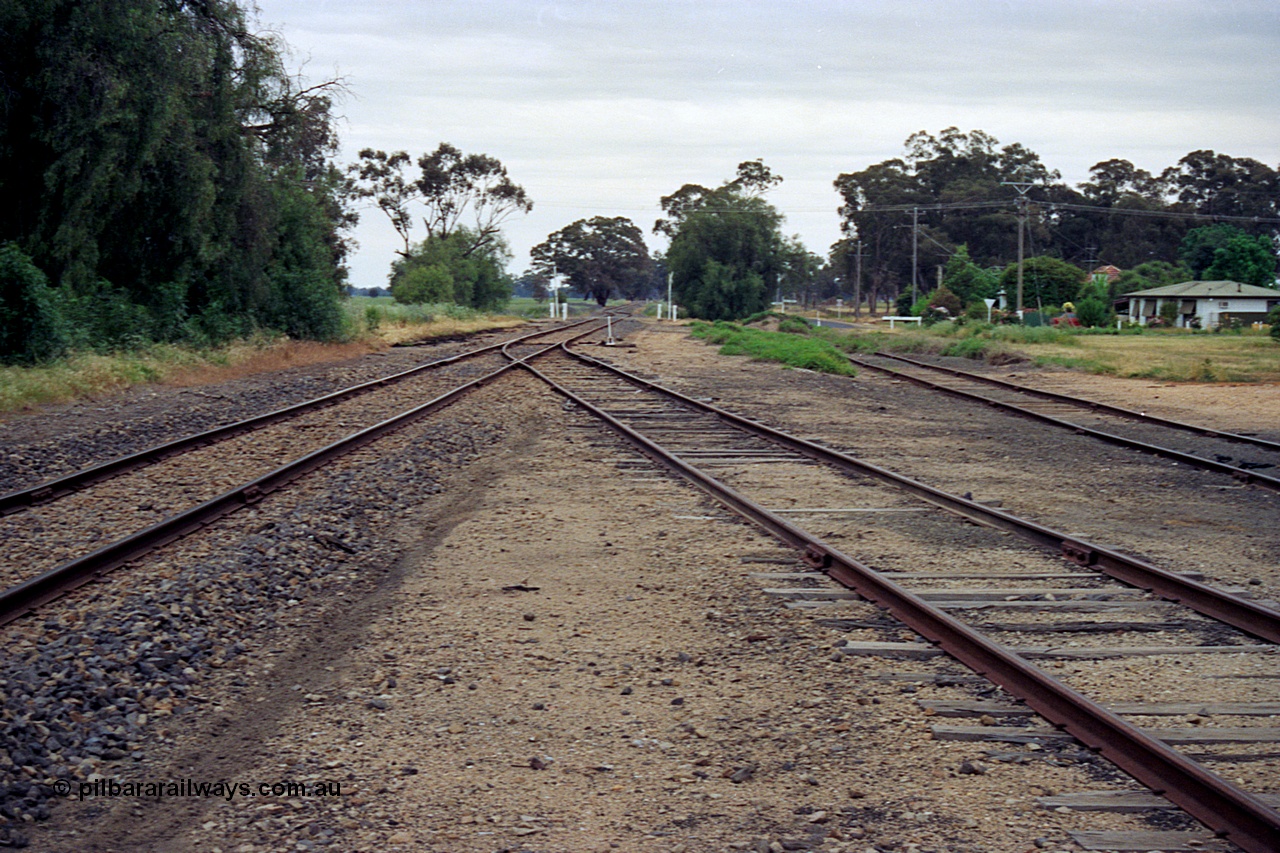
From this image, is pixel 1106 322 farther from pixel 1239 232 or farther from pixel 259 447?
pixel 259 447

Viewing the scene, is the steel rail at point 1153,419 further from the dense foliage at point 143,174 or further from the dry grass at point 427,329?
the dry grass at point 427,329

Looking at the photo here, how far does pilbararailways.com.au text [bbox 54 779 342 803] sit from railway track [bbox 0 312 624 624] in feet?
6.77

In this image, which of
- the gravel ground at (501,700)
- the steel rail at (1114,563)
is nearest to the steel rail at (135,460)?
the gravel ground at (501,700)

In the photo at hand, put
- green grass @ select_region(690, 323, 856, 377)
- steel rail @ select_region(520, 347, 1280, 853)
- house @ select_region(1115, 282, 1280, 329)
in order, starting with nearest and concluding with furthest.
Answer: steel rail @ select_region(520, 347, 1280, 853), green grass @ select_region(690, 323, 856, 377), house @ select_region(1115, 282, 1280, 329)

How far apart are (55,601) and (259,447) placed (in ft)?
21.7

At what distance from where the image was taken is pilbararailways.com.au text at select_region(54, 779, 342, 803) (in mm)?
4070

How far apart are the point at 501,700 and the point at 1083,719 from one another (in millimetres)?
2418

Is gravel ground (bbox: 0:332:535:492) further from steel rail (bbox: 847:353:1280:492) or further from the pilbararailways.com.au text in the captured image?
steel rail (bbox: 847:353:1280:492)

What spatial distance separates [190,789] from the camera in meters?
4.15

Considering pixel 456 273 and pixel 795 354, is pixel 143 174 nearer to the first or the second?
pixel 795 354

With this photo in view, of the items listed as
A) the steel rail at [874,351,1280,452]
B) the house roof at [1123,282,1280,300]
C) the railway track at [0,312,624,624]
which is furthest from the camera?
the house roof at [1123,282,1280,300]

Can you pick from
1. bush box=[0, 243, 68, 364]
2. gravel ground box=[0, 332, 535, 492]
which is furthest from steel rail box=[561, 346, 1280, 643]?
bush box=[0, 243, 68, 364]

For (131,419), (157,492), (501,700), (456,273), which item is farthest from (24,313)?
(456,273)

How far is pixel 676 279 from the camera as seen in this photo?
310 ft
